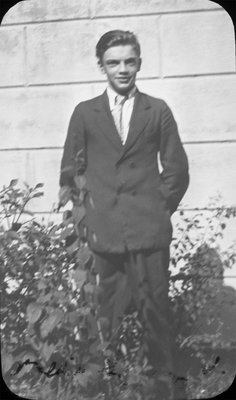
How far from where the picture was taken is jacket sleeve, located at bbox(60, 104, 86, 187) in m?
2.54

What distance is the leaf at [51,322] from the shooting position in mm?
2396

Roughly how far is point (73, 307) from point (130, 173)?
0.55 meters

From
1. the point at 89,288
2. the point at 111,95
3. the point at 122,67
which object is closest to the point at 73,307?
the point at 89,288

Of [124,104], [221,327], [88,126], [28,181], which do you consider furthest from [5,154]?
[221,327]

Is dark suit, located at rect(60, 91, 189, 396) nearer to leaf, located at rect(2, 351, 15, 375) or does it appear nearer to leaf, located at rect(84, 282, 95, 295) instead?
leaf, located at rect(84, 282, 95, 295)

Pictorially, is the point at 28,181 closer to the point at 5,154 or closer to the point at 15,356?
the point at 5,154

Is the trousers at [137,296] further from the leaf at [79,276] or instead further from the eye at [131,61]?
the eye at [131,61]

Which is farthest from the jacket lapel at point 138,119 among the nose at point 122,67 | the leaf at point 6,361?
the leaf at point 6,361

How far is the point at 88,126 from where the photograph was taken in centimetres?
255

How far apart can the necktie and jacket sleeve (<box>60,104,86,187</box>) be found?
132mm

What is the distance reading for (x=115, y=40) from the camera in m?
2.54

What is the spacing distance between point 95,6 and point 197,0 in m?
0.39

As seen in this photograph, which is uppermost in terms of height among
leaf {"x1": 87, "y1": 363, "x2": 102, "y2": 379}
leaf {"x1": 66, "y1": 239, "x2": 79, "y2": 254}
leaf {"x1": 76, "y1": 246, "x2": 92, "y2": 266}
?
leaf {"x1": 66, "y1": 239, "x2": 79, "y2": 254}

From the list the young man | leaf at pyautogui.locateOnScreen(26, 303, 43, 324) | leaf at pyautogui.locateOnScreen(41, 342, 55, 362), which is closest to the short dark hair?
the young man
